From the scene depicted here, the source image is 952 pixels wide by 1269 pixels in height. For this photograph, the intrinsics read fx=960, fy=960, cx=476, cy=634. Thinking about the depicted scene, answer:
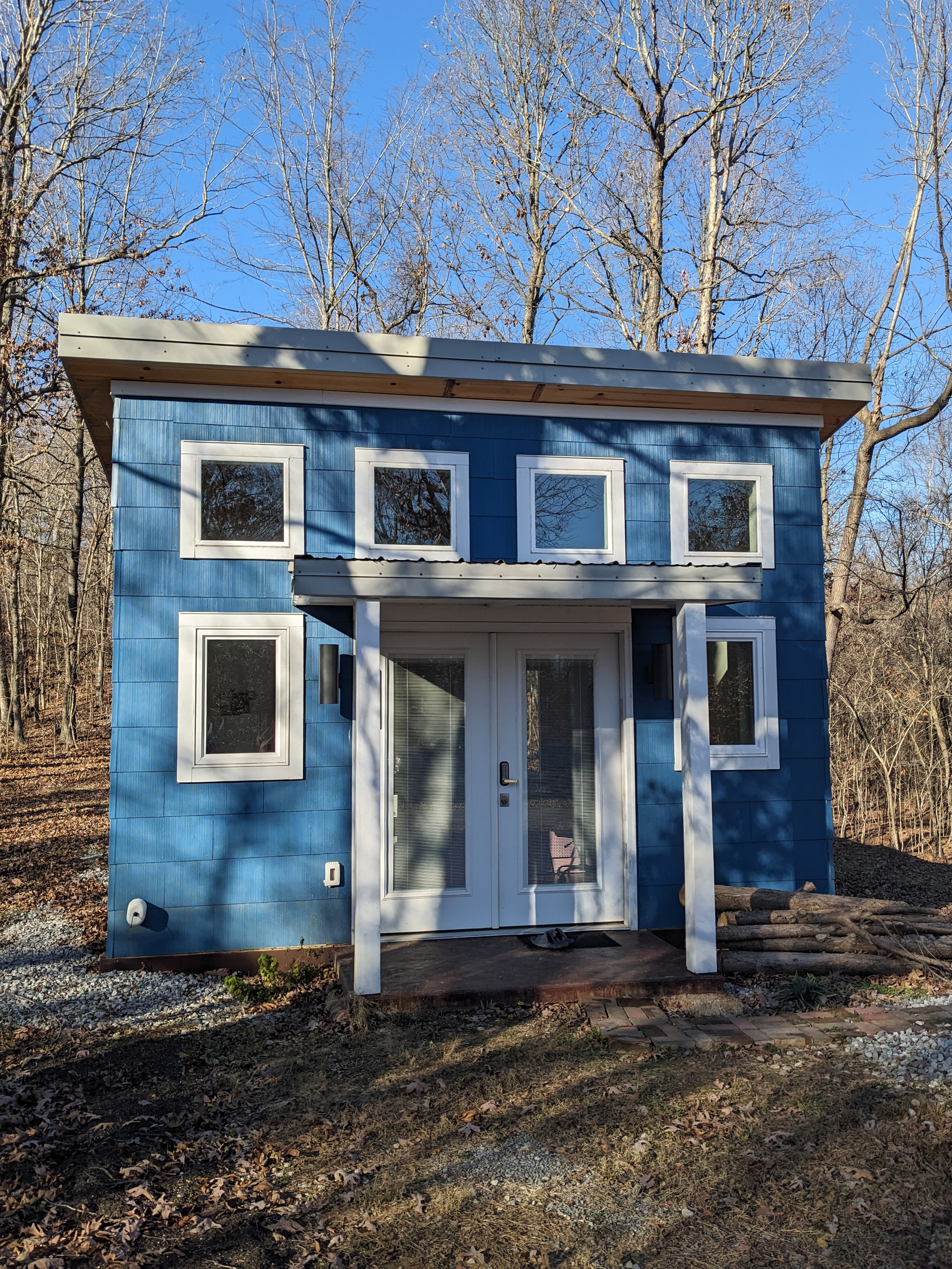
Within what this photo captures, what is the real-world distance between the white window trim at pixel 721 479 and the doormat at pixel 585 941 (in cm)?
268

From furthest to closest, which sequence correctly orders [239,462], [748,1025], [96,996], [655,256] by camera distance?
[655,256] → [239,462] → [96,996] → [748,1025]

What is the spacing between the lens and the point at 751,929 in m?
6.18

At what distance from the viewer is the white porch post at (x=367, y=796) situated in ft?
17.7

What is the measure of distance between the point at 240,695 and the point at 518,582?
210 cm

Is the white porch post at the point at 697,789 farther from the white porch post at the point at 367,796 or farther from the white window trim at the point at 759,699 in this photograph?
the white porch post at the point at 367,796

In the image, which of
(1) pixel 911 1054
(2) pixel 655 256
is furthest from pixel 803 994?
(2) pixel 655 256

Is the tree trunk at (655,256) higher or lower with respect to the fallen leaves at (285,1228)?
higher

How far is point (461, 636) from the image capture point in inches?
265

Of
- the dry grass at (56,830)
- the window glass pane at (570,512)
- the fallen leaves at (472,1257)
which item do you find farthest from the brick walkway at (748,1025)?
the dry grass at (56,830)

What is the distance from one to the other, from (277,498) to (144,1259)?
180 inches

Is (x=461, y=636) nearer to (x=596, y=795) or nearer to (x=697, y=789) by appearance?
(x=596, y=795)

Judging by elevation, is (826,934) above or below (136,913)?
below

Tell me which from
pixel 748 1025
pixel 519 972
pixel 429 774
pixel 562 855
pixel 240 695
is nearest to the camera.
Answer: pixel 748 1025

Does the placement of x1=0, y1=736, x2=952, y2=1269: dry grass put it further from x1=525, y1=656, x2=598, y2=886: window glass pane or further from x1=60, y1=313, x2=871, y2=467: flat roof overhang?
x1=60, y1=313, x2=871, y2=467: flat roof overhang
